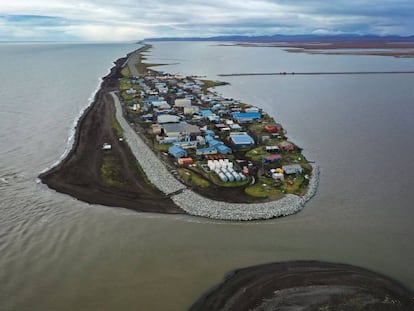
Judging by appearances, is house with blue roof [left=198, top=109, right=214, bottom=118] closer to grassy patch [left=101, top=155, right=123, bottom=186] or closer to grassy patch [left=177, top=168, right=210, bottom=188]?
grassy patch [left=101, top=155, right=123, bottom=186]

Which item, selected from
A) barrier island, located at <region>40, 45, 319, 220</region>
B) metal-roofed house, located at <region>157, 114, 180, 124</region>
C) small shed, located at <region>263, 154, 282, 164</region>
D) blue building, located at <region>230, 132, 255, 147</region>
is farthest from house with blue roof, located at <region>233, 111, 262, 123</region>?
small shed, located at <region>263, 154, 282, 164</region>

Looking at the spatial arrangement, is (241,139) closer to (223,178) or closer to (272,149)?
(272,149)

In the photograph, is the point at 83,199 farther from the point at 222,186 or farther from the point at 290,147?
the point at 290,147

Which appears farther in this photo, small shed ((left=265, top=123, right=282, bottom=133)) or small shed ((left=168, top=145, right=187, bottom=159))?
small shed ((left=265, top=123, right=282, bottom=133))

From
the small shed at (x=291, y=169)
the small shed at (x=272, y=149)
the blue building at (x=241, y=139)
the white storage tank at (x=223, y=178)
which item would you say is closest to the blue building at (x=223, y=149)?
the blue building at (x=241, y=139)

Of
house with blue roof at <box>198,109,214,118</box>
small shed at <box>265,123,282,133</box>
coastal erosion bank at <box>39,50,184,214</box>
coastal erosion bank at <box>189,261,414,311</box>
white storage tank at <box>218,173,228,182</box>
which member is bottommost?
coastal erosion bank at <box>189,261,414,311</box>

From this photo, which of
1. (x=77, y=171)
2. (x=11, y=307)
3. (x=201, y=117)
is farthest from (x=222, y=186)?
(x=201, y=117)

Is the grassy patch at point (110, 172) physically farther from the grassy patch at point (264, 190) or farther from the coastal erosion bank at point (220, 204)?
the grassy patch at point (264, 190)
